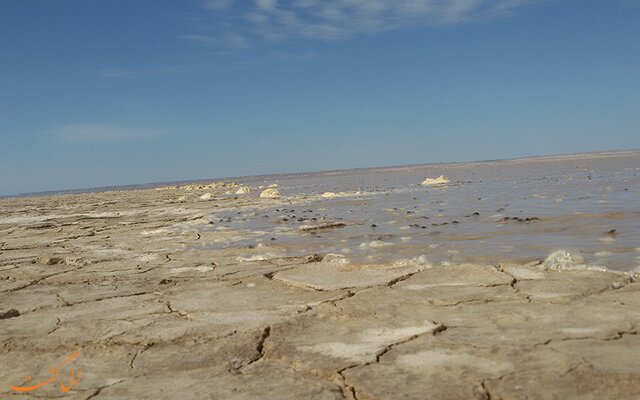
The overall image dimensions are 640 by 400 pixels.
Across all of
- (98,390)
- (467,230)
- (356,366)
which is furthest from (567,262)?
(98,390)

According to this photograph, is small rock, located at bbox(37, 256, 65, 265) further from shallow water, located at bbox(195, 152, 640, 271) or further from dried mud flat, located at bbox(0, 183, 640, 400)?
shallow water, located at bbox(195, 152, 640, 271)

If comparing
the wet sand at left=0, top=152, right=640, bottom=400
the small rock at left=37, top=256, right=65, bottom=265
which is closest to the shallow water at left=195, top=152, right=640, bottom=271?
the wet sand at left=0, top=152, right=640, bottom=400

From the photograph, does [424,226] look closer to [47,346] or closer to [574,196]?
[574,196]

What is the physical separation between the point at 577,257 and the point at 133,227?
281 inches

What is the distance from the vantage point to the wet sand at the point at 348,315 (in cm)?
197

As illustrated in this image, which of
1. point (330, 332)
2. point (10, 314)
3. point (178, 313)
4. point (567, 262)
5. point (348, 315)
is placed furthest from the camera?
point (567, 262)

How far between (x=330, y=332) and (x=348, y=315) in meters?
0.28

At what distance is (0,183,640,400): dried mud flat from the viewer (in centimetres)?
192

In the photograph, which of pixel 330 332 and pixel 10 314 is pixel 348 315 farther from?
pixel 10 314

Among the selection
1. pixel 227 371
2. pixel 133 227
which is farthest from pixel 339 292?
pixel 133 227

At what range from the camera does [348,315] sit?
9.27 feet

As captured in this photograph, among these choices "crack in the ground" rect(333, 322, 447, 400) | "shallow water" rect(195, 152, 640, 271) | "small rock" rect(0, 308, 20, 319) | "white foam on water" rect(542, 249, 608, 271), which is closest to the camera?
"crack in the ground" rect(333, 322, 447, 400)

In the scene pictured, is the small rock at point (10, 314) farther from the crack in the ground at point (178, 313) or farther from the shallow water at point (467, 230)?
the shallow water at point (467, 230)

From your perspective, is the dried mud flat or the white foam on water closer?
the dried mud flat
